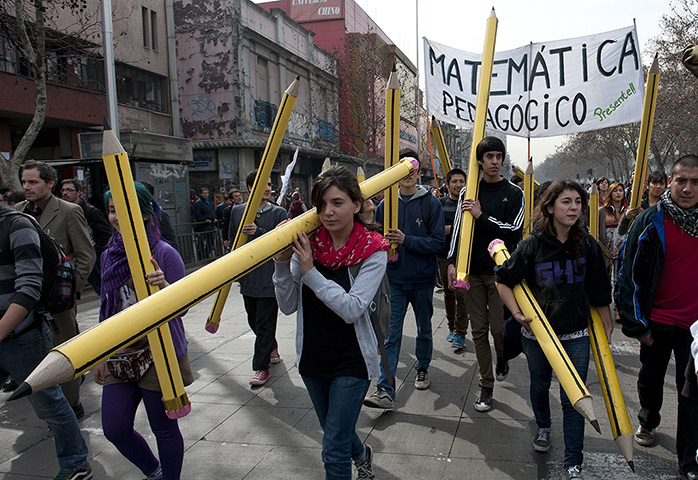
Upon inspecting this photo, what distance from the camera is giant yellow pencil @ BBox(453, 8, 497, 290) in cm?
391

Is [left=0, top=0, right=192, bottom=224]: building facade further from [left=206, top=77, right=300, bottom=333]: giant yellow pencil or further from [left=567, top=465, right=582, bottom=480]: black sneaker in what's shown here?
[left=567, top=465, right=582, bottom=480]: black sneaker

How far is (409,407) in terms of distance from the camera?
4176 mm

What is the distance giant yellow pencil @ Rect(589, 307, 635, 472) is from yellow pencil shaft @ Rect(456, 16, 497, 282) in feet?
3.49

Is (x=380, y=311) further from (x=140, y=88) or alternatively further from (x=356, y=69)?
(x=356, y=69)

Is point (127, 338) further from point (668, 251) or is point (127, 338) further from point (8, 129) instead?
point (8, 129)

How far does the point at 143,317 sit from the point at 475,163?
9.72ft

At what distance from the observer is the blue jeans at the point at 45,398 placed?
9.95ft

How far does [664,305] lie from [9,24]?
14.2 metres

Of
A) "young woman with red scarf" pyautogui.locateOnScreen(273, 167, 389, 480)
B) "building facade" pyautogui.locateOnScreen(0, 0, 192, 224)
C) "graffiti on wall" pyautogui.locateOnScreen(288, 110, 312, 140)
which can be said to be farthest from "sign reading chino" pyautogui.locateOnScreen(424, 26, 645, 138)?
"graffiti on wall" pyautogui.locateOnScreen(288, 110, 312, 140)

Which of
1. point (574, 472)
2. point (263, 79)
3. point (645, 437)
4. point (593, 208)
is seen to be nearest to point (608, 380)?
point (574, 472)

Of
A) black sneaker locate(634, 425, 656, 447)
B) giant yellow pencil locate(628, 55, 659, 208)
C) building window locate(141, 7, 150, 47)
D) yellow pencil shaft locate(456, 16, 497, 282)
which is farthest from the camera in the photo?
building window locate(141, 7, 150, 47)

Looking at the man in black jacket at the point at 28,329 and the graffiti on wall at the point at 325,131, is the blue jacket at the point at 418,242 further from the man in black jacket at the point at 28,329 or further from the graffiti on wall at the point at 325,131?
the graffiti on wall at the point at 325,131

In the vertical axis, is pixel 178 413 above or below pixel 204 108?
below

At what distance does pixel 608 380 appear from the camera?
2.89m
